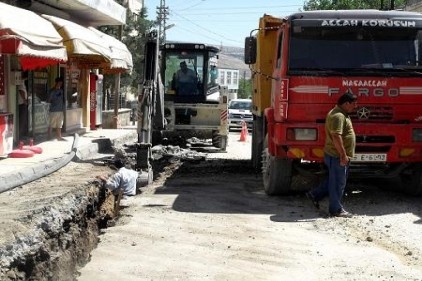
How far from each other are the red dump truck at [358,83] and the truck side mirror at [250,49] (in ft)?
3.15

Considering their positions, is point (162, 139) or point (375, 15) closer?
point (375, 15)

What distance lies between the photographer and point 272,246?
6.83 m

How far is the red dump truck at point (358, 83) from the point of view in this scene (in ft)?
28.8

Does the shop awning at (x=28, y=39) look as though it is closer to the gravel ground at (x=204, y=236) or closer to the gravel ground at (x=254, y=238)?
the gravel ground at (x=204, y=236)

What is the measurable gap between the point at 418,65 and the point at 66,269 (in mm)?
5722

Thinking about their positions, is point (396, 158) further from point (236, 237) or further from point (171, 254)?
point (171, 254)

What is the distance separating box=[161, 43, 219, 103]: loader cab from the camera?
17.8m

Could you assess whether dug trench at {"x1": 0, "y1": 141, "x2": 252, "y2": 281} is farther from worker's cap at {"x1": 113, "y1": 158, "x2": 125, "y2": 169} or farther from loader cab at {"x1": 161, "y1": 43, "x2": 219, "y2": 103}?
loader cab at {"x1": 161, "y1": 43, "x2": 219, "y2": 103}

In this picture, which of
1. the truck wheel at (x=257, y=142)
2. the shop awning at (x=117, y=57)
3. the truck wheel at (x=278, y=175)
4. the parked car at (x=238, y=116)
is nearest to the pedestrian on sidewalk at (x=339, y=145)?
the truck wheel at (x=278, y=175)

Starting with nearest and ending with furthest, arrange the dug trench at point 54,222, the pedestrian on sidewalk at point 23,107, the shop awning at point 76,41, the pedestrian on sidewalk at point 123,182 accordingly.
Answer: the dug trench at point 54,222 → the pedestrian on sidewalk at point 123,182 → the shop awning at point 76,41 → the pedestrian on sidewalk at point 23,107

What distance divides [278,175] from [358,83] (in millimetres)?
1850

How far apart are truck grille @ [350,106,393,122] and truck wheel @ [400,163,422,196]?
115cm

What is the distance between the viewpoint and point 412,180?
32.1 feet

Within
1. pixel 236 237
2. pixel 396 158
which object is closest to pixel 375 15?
pixel 396 158
